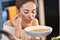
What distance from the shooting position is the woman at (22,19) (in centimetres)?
97

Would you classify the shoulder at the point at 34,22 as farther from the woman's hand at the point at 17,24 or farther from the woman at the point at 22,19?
the woman's hand at the point at 17,24

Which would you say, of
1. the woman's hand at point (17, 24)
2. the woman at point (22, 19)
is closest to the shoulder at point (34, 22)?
the woman at point (22, 19)

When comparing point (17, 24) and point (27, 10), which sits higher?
point (27, 10)

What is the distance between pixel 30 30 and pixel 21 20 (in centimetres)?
11

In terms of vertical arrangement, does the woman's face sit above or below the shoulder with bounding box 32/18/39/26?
above

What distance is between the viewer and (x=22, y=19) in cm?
100

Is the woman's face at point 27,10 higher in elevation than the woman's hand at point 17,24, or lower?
higher

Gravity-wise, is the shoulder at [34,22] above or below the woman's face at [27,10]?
below

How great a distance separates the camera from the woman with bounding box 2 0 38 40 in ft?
3.19

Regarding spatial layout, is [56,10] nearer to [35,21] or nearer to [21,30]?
[35,21]

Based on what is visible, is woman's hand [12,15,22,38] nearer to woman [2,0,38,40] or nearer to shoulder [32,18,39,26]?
woman [2,0,38,40]

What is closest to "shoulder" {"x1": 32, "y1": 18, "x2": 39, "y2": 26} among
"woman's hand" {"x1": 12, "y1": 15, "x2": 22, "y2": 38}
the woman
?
the woman

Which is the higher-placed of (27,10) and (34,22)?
(27,10)

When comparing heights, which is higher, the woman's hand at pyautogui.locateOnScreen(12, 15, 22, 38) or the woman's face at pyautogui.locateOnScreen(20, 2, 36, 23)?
the woman's face at pyautogui.locateOnScreen(20, 2, 36, 23)
